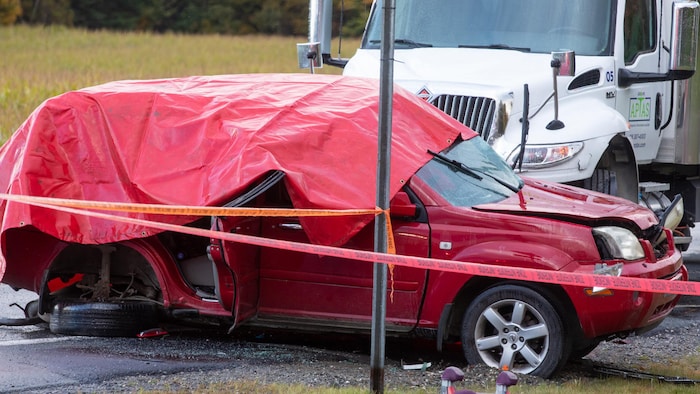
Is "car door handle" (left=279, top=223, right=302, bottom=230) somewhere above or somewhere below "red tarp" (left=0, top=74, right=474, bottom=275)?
below

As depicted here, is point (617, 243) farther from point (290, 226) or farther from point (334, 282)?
point (290, 226)

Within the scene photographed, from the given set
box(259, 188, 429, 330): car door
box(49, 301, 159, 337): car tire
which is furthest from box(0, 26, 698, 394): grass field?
box(259, 188, 429, 330): car door

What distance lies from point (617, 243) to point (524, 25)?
433 centimetres

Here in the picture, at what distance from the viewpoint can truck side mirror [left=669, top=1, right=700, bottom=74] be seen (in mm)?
10117

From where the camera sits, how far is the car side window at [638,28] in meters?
11.2

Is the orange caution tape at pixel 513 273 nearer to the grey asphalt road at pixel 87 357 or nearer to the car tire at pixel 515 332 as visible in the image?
the car tire at pixel 515 332

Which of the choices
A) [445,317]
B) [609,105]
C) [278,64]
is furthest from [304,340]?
[278,64]

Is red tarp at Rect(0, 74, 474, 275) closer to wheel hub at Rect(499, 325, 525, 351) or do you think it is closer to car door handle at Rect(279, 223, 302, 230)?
car door handle at Rect(279, 223, 302, 230)

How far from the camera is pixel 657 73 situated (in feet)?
36.9

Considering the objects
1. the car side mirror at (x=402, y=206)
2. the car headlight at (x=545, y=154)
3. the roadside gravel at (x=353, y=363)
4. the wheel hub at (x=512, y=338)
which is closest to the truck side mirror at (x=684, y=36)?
the car headlight at (x=545, y=154)

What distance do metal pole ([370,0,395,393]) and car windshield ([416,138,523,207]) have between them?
140 cm

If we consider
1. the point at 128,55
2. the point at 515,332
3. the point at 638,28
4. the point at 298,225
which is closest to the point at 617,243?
the point at 515,332

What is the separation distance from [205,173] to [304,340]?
5.25 feet

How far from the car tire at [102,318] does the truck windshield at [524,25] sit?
15.0 ft
